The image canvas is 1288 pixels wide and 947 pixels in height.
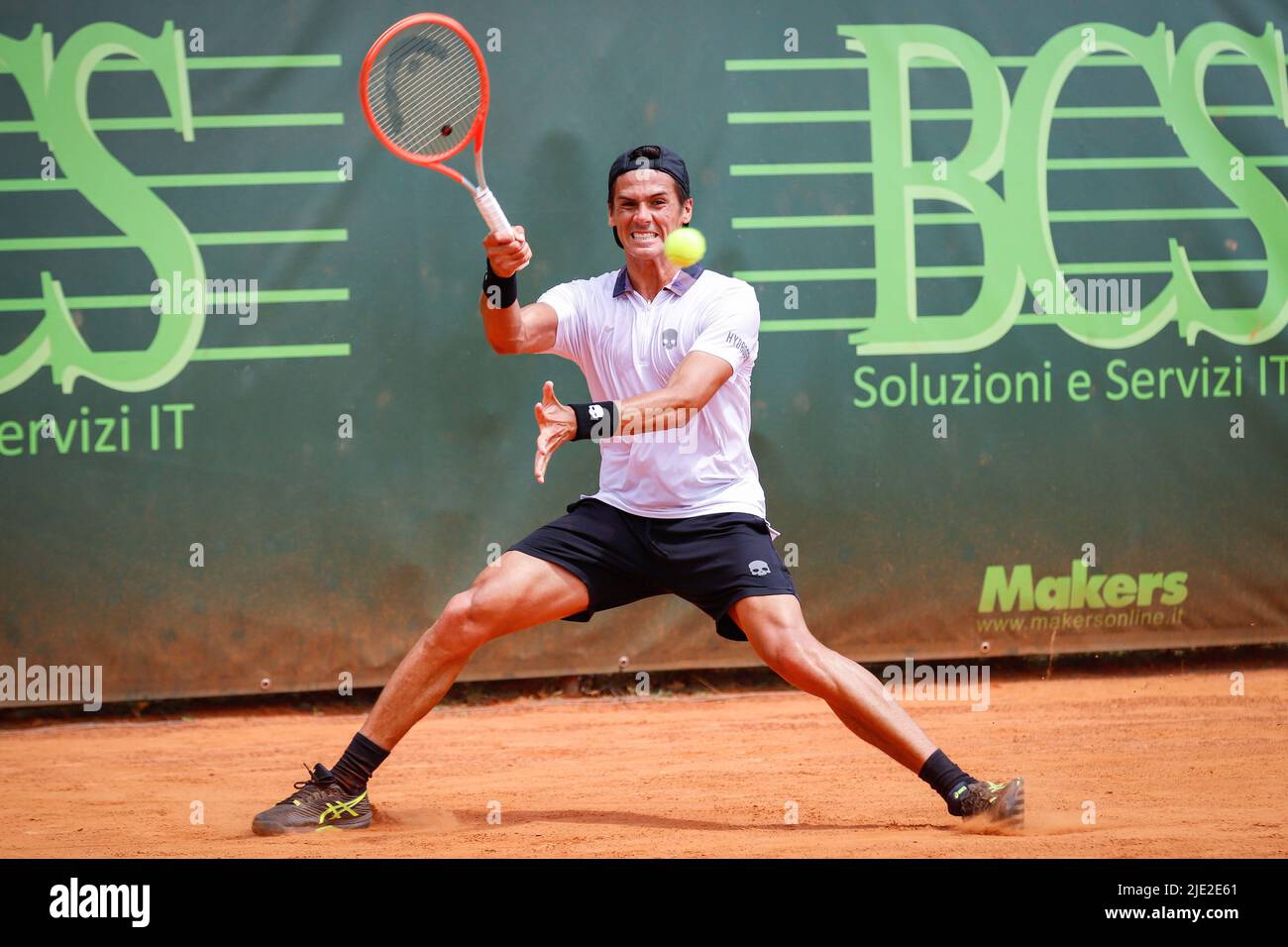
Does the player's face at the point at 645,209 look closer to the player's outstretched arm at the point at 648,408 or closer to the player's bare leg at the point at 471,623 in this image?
the player's outstretched arm at the point at 648,408

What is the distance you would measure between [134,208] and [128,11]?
2.16 feet

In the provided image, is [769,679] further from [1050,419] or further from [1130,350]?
Result: [1130,350]

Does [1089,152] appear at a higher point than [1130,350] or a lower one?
higher

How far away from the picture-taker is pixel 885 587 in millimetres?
5617

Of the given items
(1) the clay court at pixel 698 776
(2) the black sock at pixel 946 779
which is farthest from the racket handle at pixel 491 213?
(2) the black sock at pixel 946 779

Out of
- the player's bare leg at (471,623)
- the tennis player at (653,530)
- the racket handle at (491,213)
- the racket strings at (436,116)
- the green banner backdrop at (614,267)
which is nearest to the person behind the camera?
the racket handle at (491,213)

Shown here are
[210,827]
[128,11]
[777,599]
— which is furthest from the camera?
[128,11]

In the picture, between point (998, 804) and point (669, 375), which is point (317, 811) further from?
point (998, 804)

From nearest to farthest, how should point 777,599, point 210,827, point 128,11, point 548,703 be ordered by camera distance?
point 777,599 → point 210,827 → point 128,11 → point 548,703

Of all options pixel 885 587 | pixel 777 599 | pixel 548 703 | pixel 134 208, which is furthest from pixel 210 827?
pixel 885 587

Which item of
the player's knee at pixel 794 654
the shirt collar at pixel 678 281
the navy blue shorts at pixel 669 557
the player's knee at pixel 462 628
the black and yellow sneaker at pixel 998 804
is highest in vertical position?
the shirt collar at pixel 678 281

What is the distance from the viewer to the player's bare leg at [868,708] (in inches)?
137

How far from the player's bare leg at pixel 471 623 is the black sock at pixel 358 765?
0.03 m

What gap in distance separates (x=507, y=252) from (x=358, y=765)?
1.28m
